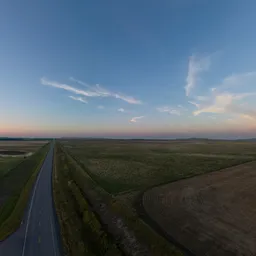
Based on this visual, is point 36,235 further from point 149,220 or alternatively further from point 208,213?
point 208,213

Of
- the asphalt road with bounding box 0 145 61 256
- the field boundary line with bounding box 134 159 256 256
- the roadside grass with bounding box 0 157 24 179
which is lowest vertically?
the asphalt road with bounding box 0 145 61 256

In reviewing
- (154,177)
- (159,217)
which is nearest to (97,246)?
(159,217)

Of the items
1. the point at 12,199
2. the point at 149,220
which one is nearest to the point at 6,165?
the point at 12,199

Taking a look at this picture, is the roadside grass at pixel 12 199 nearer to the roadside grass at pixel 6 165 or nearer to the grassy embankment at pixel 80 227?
the roadside grass at pixel 6 165

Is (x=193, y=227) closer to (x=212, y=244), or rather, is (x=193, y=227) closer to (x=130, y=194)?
(x=212, y=244)

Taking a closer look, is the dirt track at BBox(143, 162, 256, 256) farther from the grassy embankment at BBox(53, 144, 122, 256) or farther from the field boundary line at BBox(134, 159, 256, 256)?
the grassy embankment at BBox(53, 144, 122, 256)

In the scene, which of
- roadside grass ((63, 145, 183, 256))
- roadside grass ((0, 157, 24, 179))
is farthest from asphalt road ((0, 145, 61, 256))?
roadside grass ((0, 157, 24, 179))
